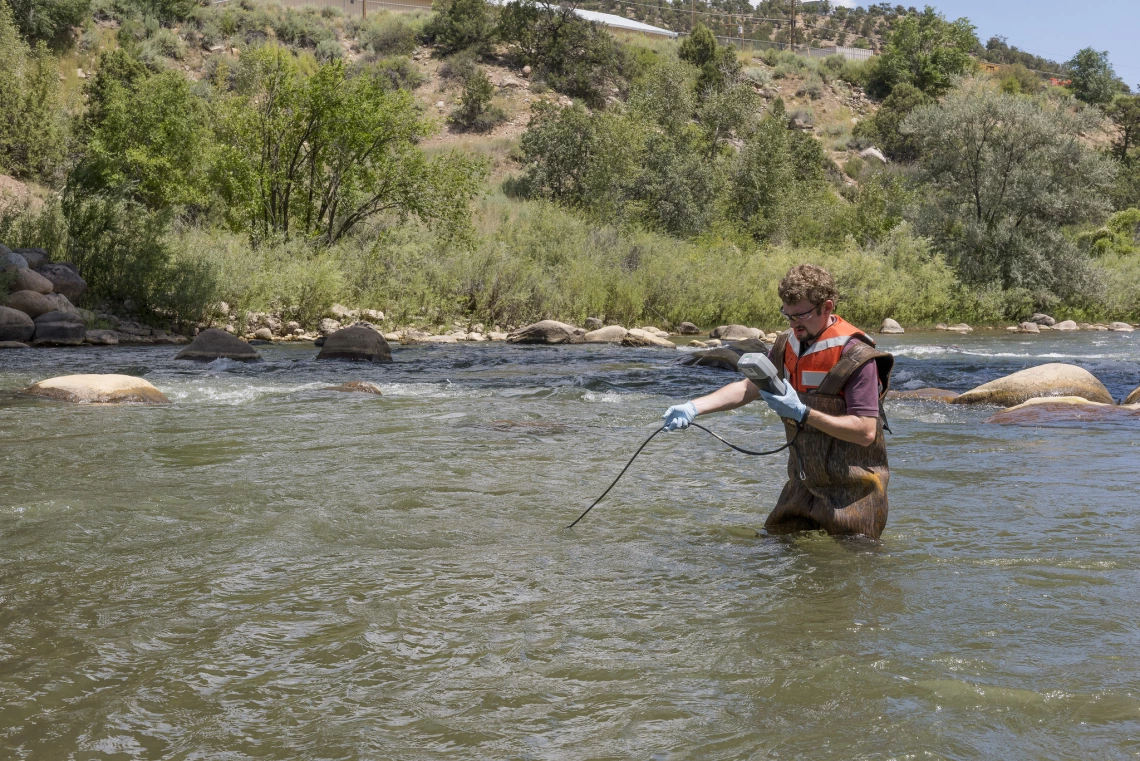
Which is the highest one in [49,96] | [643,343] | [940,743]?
[49,96]

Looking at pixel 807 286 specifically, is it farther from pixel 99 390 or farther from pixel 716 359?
pixel 716 359

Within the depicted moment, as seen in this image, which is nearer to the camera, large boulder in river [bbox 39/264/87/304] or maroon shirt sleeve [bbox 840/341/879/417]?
maroon shirt sleeve [bbox 840/341/879/417]

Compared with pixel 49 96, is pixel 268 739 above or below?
below

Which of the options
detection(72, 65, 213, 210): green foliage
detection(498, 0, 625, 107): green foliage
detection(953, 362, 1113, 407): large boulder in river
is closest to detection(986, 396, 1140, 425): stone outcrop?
detection(953, 362, 1113, 407): large boulder in river

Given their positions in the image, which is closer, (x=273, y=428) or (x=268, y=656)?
(x=268, y=656)

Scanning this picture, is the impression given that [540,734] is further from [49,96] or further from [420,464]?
[49,96]

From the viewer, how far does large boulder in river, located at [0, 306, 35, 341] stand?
1944 cm

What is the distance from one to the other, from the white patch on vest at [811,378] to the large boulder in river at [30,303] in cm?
1921

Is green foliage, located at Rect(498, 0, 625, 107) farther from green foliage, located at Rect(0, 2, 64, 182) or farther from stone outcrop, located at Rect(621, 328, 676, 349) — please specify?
stone outcrop, located at Rect(621, 328, 676, 349)

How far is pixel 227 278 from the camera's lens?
23.5m

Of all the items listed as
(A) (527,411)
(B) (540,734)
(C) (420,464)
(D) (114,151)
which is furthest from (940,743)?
(D) (114,151)

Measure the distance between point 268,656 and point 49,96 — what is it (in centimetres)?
4024

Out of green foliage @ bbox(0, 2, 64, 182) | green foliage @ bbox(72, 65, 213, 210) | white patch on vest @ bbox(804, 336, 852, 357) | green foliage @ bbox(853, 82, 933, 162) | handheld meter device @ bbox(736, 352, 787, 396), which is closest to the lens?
handheld meter device @ bbox(736, 352, 787, 396)

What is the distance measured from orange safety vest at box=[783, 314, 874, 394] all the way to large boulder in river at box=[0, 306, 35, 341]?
1841 centimetres
